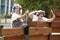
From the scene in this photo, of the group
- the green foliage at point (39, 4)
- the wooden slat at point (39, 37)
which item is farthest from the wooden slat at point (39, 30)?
the green foliage at point (39, 4)

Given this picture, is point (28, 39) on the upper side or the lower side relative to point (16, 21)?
lower

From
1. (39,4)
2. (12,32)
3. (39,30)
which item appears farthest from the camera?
(39,4)

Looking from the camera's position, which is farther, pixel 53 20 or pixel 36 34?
pixel 53 20

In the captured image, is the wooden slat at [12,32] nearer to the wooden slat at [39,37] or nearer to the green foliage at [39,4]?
the wooden slat at [39,37]

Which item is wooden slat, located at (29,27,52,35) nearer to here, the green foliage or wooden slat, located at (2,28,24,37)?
wooden slat, located at (2,28,24,37)

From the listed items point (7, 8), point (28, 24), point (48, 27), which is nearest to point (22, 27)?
point (28, 24)

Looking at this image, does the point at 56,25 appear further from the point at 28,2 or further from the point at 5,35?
the point at 28,2

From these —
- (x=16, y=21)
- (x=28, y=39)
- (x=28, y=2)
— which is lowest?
(x=28, y=39)

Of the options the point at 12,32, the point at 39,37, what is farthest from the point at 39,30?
the point at 12,32

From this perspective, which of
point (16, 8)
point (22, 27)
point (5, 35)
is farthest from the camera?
point (16, 8)

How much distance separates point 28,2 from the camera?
9.82m

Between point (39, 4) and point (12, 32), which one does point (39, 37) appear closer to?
point (12, 32)

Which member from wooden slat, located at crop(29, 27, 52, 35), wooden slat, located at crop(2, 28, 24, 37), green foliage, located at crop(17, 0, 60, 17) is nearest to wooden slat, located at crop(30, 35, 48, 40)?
wooden slat, located at crop(29, 27, 52, 35)

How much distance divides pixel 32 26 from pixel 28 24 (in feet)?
0.29
